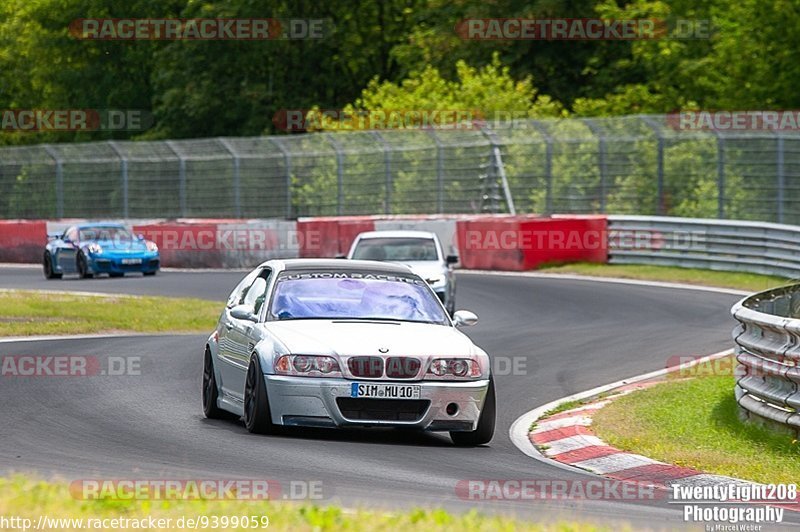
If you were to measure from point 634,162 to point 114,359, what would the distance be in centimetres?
1896

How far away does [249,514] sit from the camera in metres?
7.23

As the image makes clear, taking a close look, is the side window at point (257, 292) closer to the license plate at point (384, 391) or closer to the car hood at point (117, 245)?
the license plate at point (384, 391)

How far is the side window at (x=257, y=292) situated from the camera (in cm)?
1258

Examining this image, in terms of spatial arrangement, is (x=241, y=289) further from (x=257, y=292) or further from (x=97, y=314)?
(x=97, y=314)

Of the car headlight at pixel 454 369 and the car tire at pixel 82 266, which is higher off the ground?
the car headlight at pixel 454 369

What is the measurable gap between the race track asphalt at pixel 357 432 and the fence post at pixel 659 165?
27.4 feet

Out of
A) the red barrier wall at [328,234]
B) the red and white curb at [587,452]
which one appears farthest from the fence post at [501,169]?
the red and white curb at [587,452]

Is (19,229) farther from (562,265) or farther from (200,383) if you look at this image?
(200,383)

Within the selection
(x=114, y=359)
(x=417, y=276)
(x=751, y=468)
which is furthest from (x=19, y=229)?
(x=751, y=468)

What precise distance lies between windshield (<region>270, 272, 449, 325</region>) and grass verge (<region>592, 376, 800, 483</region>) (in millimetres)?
1669

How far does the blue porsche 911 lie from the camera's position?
112 feet

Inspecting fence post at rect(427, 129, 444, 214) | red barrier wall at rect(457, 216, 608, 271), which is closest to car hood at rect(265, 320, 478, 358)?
red barrier wall at rect(457, 216, 608, 271)

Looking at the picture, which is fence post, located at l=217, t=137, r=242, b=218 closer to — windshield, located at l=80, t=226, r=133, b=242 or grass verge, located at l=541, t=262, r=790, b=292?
windshield, located at l=80, t=226, r=133, b=242

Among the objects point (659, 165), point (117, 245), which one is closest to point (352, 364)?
point (659, 165)
